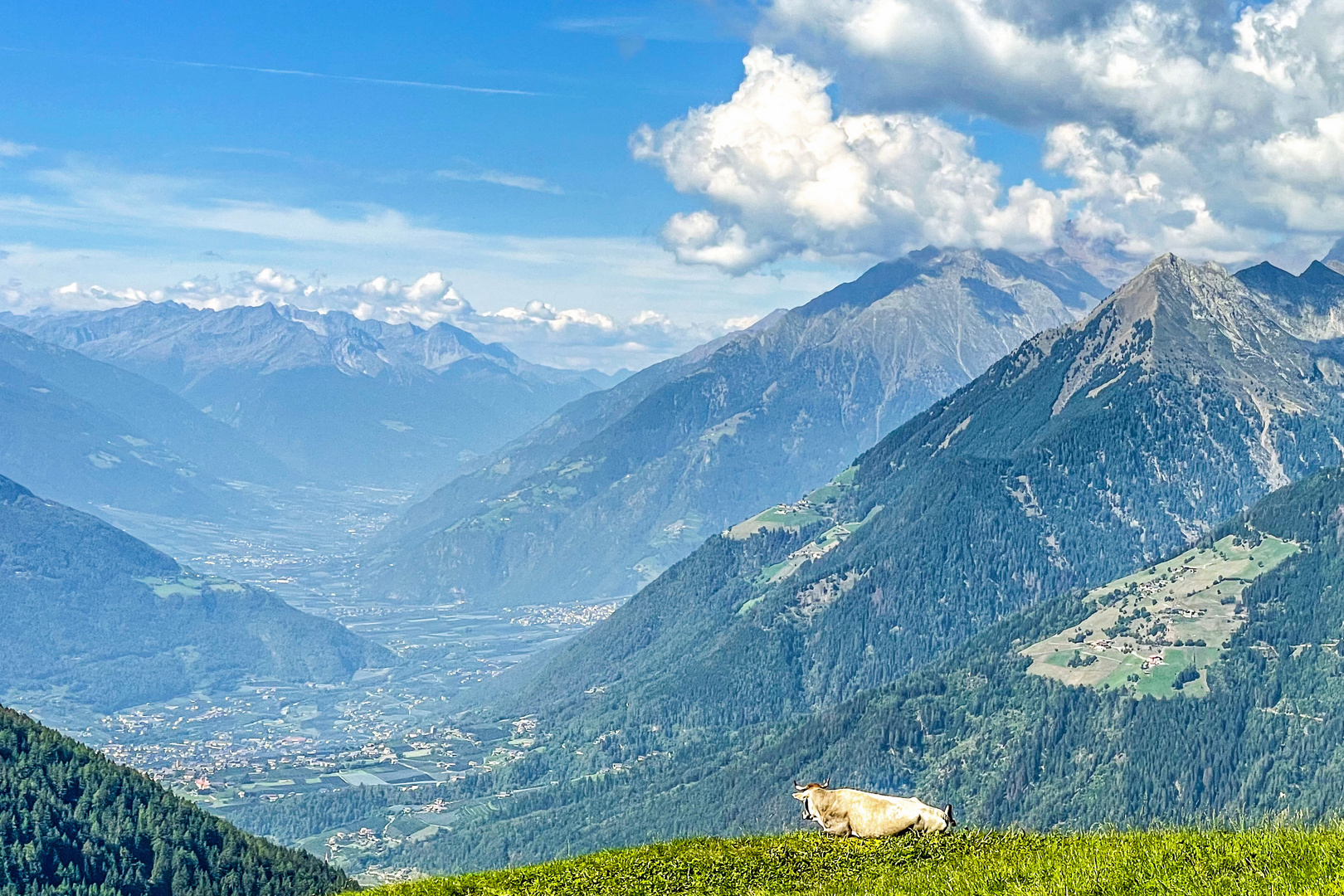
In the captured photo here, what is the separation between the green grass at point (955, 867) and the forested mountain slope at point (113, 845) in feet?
465

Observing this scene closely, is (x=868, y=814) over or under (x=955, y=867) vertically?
under

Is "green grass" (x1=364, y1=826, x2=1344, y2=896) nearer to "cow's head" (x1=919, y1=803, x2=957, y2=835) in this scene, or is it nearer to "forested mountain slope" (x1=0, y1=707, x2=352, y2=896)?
"cow's head" (x1=919, y1=803, x2=957, y2=835)

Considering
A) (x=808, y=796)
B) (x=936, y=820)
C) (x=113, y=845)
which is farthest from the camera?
(x=113, y=845)

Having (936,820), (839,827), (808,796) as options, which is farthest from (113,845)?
(936,820)

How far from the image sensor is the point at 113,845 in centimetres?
18200

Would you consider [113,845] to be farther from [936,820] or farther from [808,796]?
[936,820]

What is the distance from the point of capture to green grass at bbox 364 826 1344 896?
2841cm

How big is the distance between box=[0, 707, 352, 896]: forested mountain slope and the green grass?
142 m

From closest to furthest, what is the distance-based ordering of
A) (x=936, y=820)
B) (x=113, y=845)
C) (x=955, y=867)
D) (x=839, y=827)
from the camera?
(x=955, y=867) < (x=936, y=820) < (x=839, y=827) < (x=113, y=845)

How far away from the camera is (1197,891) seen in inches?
1067

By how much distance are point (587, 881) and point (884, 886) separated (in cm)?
1266

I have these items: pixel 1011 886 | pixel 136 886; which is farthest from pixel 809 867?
pixel 136 886

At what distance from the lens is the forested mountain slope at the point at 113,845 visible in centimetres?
17388

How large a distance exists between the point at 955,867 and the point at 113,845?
179m
